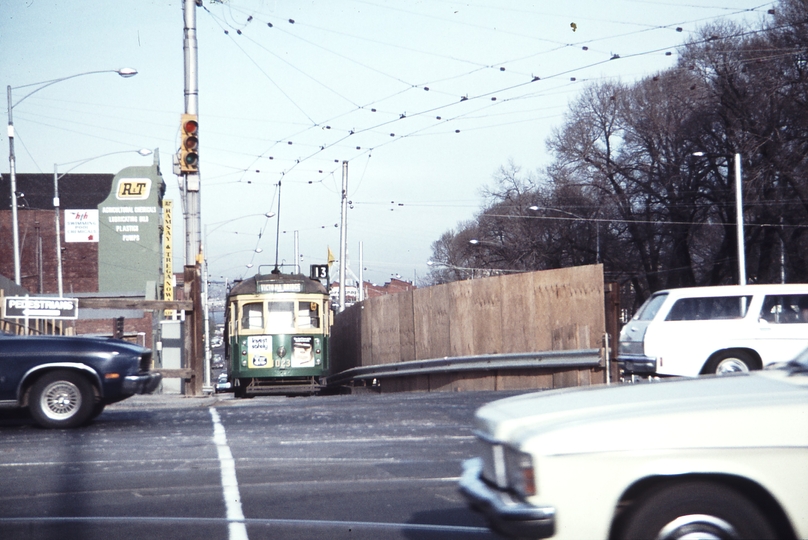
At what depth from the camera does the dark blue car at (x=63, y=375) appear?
10258 millimetres

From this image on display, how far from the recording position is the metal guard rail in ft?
53.2

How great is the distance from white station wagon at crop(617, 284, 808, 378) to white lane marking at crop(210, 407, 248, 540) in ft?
27.4

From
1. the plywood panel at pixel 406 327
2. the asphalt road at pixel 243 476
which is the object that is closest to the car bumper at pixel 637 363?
the asphalt road at pixel 243 476

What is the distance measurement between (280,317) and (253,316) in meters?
0.67

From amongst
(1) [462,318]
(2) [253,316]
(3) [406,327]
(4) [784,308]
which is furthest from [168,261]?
(4) [784,308]

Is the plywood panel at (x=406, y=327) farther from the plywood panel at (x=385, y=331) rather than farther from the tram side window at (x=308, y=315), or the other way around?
the tram side window at (x=308, y=315)

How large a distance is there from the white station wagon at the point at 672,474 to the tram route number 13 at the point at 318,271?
2216 centimetres

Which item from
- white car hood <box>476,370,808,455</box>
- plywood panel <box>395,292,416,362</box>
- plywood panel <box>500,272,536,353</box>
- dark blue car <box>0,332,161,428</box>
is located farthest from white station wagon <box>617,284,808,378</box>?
white car hood <box>476,370,808,455</box>

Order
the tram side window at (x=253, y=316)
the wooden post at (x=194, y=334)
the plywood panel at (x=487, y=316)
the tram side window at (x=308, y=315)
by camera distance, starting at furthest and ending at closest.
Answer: the tram side window at (x=308, y=315), the tram side window at (x=253, y=316), the plywood panel at (x=487, y=316), the wooden post at (x=194, y=334)

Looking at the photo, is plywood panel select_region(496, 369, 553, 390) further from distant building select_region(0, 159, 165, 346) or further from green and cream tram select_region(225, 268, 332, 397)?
distant building select_region(0, 159, 165, 346)

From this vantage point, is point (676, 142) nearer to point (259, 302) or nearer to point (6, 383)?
point (259, 302)

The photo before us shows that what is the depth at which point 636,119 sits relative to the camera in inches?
1821

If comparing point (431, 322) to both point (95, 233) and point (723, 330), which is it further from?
point (95, 233)

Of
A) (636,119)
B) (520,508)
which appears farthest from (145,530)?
(636,119)
